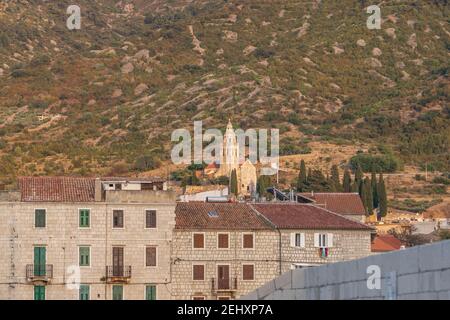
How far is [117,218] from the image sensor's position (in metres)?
67.4

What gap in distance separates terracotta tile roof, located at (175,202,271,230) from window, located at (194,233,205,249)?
28 cm

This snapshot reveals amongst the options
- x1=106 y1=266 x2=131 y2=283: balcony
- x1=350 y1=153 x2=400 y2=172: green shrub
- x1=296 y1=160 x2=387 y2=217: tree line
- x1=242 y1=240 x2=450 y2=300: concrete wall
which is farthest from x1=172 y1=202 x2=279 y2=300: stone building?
x1=350 y1=153 x2=400 y2=172: green shrub

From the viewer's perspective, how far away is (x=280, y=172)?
157625 millimetres

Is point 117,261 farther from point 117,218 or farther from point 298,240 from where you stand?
point 298,240

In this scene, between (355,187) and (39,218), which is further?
(355,187)

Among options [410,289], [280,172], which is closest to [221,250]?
[410,289]

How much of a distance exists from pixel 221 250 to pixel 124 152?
11233 centimetres

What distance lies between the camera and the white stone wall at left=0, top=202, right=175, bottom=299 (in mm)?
65625

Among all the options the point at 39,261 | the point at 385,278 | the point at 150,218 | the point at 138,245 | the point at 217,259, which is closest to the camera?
the point at 385,278

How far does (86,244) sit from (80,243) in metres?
0.23

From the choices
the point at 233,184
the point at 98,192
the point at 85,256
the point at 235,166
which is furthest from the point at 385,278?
the point at 235,166

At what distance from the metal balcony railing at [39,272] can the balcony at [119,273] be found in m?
2.13

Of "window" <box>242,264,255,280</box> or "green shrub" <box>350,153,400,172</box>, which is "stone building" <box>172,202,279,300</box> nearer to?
"window" <box>242,264,255,280</box>

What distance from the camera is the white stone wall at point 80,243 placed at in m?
65.6
